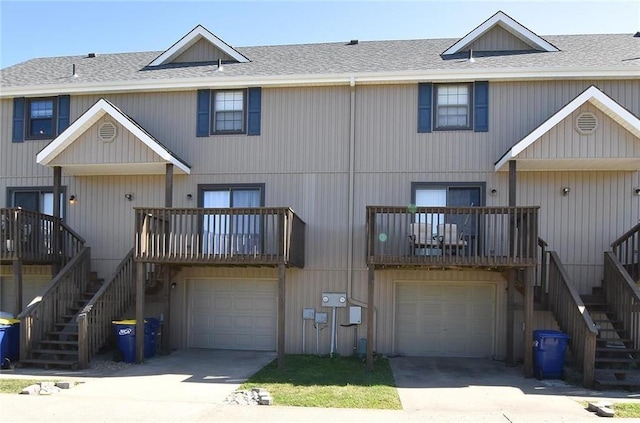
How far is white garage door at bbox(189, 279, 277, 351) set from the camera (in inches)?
517

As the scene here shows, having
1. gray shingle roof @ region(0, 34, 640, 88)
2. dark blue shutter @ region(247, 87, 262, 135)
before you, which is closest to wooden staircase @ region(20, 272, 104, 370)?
dark blue shutter @ region(247, 87, 262, 135)

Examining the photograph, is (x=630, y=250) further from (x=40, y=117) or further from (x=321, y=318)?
(x=40, y=117)

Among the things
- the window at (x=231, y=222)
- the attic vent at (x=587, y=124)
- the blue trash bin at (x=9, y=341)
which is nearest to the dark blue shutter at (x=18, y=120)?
the window at (x=231, y=222)

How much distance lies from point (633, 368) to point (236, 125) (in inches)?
397

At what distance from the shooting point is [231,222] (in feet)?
36.7

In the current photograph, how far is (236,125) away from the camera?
43.8 feet

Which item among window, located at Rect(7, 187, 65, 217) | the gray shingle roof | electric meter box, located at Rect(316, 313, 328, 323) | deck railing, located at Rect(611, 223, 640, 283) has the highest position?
the gray shingle roof

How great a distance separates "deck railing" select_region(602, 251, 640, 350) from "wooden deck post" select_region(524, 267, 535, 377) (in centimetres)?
178

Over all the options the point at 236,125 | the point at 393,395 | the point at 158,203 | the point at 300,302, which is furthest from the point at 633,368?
the point at 158,203

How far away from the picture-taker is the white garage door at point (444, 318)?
12570 millimetres

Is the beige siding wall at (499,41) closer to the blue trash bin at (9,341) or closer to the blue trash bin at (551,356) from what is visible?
the blue trash bin at (551,356)

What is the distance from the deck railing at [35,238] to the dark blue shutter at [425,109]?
29.3ft

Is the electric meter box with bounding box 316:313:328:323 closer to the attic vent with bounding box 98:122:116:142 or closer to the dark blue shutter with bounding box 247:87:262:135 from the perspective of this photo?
the dark blue shutter with bounding box 247:87:262:135

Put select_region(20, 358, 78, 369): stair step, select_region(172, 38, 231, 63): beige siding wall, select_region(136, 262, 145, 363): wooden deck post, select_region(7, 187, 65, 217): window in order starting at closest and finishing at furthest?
select_region(20, 358, 78, 369): stair step < select_region(136, 262, 145, 363): wooden deck post < select_region(7, 187, 65, 217): window < select_region(172, 38, 231, 63): beige siding wall
